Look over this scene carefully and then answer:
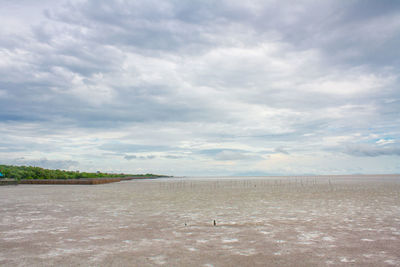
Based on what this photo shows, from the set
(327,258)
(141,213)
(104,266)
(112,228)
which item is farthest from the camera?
(141,213)

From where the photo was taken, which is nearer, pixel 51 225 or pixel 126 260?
pixel 126 260

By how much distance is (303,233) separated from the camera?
11.1 m

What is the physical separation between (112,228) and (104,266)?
506 cm

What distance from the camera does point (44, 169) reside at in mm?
88062

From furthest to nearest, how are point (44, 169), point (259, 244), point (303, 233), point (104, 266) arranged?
1. point (44, 169)
2. point (303, 233)
3. point (259, 244)
4. point (104, 266)

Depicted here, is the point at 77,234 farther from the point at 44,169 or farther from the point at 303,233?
the point at 44,169

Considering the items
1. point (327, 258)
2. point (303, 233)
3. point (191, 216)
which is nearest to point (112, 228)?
point (191, 216)

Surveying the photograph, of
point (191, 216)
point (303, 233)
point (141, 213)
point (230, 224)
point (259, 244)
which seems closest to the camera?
point (259, 244)

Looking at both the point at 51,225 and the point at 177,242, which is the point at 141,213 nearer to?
the point at 51,225

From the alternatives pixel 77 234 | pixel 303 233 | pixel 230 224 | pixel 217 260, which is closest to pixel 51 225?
pixel 77 234

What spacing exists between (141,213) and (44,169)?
271ft

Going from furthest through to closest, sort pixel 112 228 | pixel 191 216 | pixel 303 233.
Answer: pixel 191 216, pixel 112 228, pixel 303 233

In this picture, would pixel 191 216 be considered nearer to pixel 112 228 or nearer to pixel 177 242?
pixel 112 228

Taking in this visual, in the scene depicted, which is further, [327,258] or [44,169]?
[44,169]
